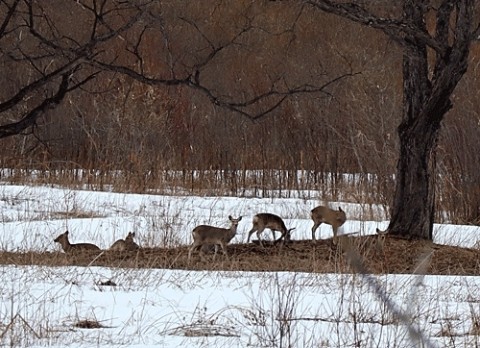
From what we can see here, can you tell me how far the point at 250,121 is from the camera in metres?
17.3

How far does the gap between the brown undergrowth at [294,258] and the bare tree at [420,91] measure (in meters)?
0.41

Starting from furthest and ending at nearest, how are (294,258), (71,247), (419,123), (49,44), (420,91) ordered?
(420,91) → (419,123) → (71,247) → (49,44) → (294,258)

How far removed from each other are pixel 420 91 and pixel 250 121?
778cm

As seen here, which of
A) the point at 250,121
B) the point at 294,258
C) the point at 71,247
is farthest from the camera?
the point at 250,121

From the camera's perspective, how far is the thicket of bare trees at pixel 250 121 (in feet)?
48.5

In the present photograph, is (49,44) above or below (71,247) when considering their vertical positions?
above

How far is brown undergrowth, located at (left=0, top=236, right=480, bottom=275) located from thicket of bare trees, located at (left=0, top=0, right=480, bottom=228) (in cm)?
422

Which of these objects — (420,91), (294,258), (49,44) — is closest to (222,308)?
(294,258)

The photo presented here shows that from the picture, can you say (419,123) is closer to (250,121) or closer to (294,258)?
(294,258)

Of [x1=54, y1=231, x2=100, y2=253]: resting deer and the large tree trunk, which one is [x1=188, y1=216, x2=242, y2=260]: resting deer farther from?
the large tree trunk

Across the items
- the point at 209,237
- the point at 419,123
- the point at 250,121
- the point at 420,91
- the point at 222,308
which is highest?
the point at 250,121

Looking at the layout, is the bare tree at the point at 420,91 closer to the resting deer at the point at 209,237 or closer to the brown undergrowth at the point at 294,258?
the brown undergrowth at the point at 294,258

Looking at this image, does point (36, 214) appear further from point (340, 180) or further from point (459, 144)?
point (459, 144)

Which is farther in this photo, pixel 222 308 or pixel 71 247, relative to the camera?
pixel 71 247
